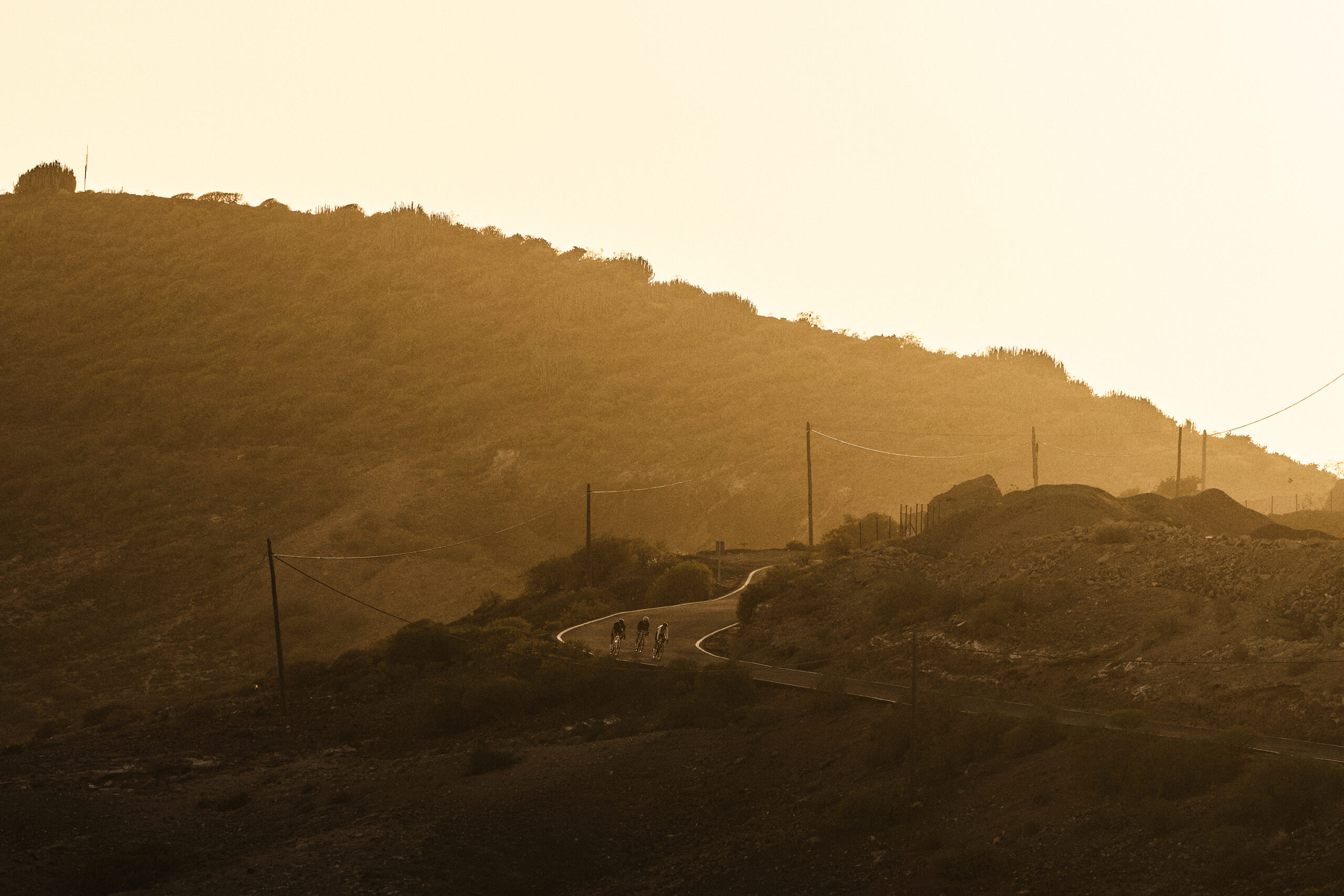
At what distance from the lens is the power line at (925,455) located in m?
86.9

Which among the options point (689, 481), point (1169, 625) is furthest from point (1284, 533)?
point (689, 481)

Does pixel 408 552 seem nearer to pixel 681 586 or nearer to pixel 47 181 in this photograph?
pixel 681 586

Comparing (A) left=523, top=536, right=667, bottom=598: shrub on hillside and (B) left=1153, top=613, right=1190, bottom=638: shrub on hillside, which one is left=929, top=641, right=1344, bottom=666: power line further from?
(A) left=523, top=536, right=667, bottom=598: shrub on hillside

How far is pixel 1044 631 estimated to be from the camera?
1185 inches

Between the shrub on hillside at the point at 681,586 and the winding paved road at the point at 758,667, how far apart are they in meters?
0.65

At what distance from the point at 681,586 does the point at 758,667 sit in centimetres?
1341

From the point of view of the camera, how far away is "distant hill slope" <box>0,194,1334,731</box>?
6469cm

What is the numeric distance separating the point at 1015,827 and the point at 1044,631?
11048 millimetres

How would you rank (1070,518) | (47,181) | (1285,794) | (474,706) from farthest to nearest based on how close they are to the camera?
(47,181), (1070,518), (474,706), (1285,794)

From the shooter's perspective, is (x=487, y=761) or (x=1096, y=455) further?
(x=1096, y=455)

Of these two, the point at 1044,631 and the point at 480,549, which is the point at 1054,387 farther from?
the point at 1044,631

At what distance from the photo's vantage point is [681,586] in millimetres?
46281

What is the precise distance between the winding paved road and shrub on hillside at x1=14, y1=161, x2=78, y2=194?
11747 centimetres

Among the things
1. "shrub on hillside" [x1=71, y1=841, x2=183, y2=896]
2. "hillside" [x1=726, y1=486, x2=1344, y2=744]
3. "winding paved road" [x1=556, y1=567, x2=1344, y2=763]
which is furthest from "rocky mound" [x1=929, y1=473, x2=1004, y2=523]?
"shrub on hillside" [x1=71, y1=841, x2=183, y2=896]
